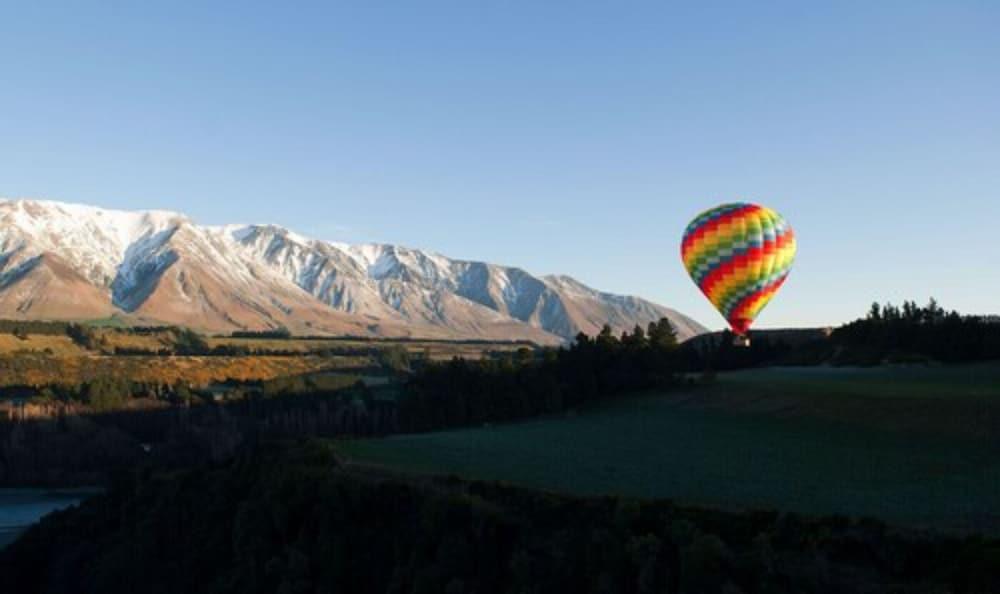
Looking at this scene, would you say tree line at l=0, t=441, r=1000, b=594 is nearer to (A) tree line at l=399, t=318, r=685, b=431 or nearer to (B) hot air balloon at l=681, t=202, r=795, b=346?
(A) tree line at l=399, t=318, r=685, b=431

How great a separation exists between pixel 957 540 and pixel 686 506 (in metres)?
11.2

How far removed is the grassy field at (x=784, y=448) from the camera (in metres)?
42.5

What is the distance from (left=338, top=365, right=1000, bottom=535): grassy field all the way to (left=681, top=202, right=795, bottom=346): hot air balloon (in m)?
8.00

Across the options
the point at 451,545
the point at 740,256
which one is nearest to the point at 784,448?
the point at 451,545

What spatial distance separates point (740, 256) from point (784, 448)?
35900 millimetres

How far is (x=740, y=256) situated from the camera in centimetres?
9281

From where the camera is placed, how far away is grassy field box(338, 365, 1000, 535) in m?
42.5

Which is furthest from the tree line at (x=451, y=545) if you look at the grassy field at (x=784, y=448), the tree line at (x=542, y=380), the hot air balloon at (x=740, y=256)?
the hot air balloon at (x=740, y=256)

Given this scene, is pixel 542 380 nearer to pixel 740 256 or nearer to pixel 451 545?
pixel 740 256

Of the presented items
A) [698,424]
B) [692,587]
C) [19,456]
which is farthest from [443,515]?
[19,456]

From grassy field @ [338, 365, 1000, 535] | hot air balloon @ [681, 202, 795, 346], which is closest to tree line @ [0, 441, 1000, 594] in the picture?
grassy field @ [338, 365, 1000, 535]

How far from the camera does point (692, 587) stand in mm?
32500

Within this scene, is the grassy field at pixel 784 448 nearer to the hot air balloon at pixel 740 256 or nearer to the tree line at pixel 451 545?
the tree line at pixel 451 545

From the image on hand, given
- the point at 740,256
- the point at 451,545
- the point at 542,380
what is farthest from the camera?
the point at 542,380
